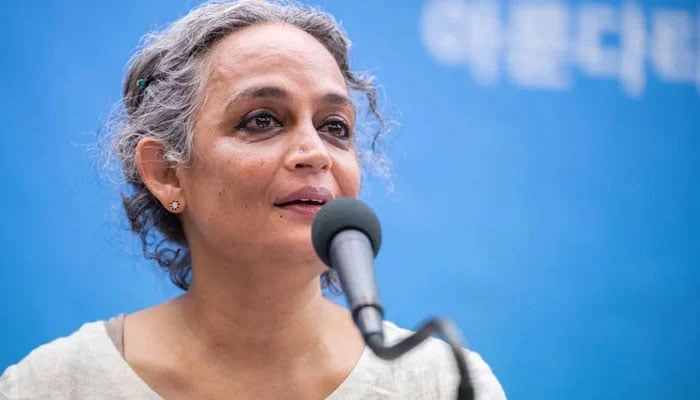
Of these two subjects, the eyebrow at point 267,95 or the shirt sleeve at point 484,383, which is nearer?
the eyebrow at point 267,95

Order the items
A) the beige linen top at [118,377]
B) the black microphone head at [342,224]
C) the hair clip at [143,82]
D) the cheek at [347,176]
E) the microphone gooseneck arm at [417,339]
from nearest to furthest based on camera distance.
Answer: the microphone gooseneck arm at [417,339] → the black microphone head at [342,224] → the cheek at [347,176] → the beige linen top at [118,377] → the hair clip at [143,82]

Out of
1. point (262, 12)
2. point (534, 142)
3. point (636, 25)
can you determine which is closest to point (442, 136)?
point (534, 142)

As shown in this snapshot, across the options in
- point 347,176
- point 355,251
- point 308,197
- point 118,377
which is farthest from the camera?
point 118,377

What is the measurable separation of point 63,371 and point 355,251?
101 cm

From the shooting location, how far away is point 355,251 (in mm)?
1105

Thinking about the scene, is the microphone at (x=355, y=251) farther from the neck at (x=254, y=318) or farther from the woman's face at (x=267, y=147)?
the neck at (x=254, y=318)

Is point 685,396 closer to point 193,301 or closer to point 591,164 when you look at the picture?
point 591,164

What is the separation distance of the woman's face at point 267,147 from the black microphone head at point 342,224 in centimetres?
43

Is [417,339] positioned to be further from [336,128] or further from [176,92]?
[176,92]

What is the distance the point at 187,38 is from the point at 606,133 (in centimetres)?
151

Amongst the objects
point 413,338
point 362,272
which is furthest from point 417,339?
point 362,272

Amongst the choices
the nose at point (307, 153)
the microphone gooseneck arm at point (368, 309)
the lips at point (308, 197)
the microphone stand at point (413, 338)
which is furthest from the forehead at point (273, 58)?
the microphone stand at point (413, 338)

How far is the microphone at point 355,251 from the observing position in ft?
3.35

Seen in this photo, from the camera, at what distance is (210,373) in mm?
1846
